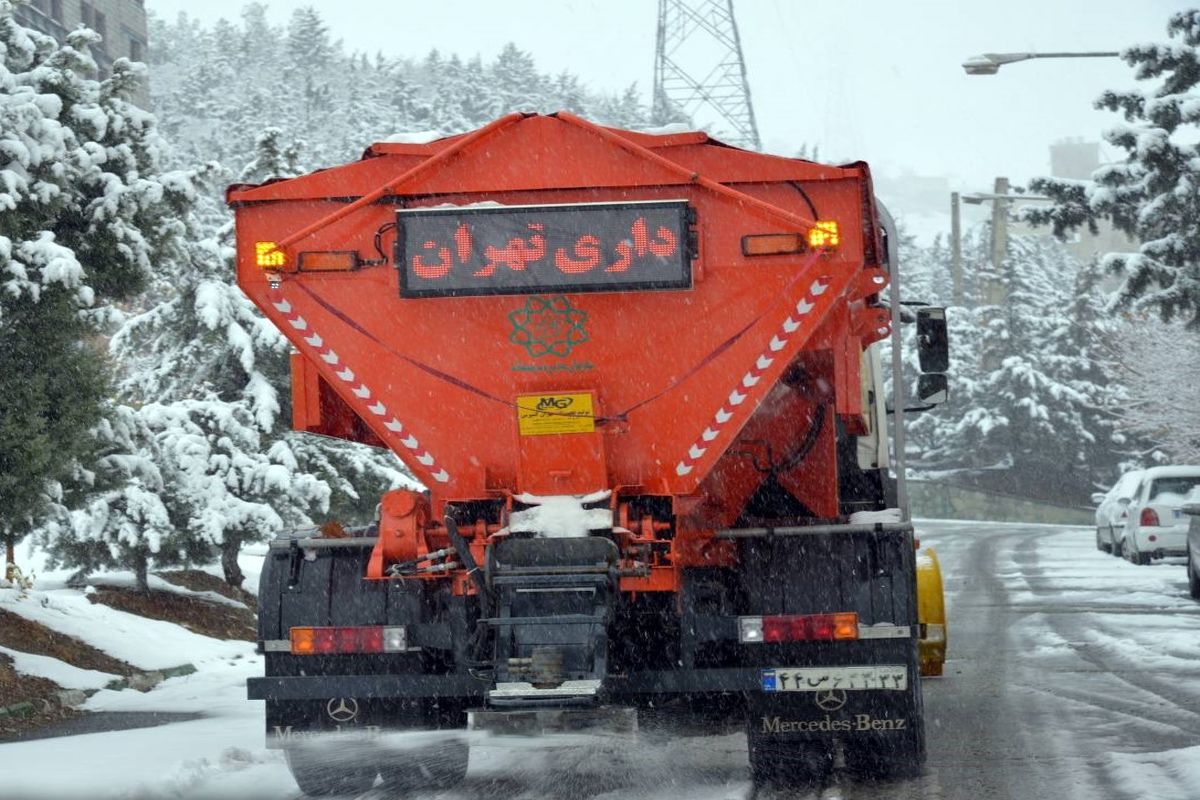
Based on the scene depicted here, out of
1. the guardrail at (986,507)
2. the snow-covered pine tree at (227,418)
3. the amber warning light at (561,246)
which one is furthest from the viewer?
the guardrail at (986,507)

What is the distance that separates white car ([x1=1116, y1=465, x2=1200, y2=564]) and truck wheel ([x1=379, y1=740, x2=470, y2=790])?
19061 mm

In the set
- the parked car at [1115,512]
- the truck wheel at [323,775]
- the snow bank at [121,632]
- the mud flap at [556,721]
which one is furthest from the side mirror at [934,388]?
the parked car at [1115,512]

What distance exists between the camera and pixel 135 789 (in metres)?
7.75

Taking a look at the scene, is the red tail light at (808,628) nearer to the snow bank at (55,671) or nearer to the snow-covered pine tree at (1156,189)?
the snow bank at (55,671)

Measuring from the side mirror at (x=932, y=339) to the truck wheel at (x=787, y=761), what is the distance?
2.29 m

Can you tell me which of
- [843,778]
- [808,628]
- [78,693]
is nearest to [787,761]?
[843,778]

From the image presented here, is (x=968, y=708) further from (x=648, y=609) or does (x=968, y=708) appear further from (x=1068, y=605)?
(x=1068, y=605)

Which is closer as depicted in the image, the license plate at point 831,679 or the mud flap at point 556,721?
the mud flap at point 556,721

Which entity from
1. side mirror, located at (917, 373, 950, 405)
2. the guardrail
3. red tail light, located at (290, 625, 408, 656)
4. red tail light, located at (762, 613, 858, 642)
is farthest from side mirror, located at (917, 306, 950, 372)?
the guardrail

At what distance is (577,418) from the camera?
7645 mm

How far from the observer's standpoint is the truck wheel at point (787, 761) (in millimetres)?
7988

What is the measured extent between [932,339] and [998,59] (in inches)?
455

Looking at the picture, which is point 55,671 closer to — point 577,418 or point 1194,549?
point 577,418

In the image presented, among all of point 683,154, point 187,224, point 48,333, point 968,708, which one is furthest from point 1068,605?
point 683,154
